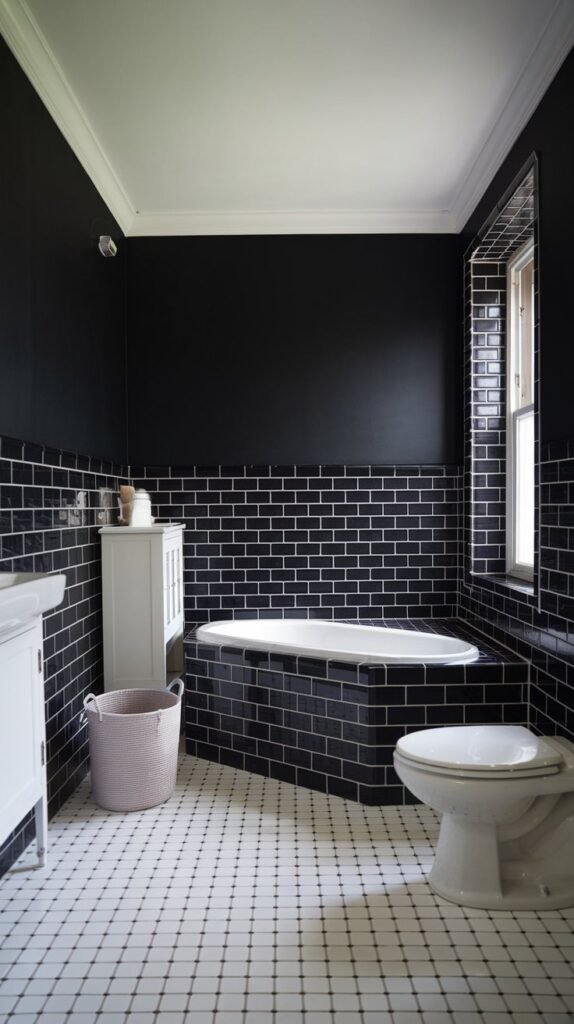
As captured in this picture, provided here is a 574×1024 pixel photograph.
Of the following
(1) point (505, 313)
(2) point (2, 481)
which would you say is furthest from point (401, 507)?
(2) point (2, 481)

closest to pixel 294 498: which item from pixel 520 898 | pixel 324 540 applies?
pixel 324 540

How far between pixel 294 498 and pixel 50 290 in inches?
79.2

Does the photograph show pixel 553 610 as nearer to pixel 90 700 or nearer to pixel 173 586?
pixel 173 586

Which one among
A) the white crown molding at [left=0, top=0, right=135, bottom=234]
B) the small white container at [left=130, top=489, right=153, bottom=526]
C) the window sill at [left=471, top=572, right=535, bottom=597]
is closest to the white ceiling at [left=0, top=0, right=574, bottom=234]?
the white crown molding at [left=0, top=0, right=135, bottom=234]

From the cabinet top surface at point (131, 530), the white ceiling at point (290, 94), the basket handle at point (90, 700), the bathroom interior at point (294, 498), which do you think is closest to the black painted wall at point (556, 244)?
the bathroom interior at point (294, 498)

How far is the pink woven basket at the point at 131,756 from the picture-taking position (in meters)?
3.05

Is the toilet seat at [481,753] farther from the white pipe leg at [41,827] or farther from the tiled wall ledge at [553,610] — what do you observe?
the white pipe leg at [41,827]

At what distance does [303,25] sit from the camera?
103 inches

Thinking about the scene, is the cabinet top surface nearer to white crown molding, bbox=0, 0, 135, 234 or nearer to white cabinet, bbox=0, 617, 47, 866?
white cabinet, bbox=0, 617, 47, 866

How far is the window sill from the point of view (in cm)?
331

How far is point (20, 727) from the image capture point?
2.22 m

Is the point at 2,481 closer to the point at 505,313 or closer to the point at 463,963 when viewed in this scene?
the point at 463,963

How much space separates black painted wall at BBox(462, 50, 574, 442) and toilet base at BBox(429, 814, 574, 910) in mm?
1481

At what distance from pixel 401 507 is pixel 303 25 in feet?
8.70
